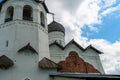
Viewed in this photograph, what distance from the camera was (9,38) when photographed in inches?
434

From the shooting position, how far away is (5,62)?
9852 mm

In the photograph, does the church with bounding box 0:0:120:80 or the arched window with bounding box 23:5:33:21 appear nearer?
the church with bounding box 0:0:120:80

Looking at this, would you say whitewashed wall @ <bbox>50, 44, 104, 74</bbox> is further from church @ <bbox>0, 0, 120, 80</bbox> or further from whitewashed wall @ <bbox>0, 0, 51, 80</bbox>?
A: whitewashed wall @ <bbox>0, 0, 51, 80</bbox>

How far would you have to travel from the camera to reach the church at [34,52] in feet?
32.8

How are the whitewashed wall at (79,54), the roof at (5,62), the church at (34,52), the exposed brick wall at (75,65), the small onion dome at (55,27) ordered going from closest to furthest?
the roof at (5,62)
the church at (34,52)
the exposed brick wall at (75,65)
the whitewashed wall at (79,54)
the small onion dome at (55,27)

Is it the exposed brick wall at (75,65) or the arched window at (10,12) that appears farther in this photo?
the exposed brick wall at (75,65)

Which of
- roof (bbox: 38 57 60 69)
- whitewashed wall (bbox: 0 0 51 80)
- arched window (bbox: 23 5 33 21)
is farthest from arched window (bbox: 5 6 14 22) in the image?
roof (bbox: 38 57 60 69)

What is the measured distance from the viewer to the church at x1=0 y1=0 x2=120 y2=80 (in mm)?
9984

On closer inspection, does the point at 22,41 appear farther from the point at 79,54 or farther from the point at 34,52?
the point at 79,54

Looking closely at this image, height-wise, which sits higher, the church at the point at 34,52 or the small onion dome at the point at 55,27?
the small onion dome at the point at 55,27

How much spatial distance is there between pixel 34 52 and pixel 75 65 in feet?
10.6

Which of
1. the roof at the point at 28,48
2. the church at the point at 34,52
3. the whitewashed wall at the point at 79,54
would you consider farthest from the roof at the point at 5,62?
the whitewashed wall at the point at 79,54

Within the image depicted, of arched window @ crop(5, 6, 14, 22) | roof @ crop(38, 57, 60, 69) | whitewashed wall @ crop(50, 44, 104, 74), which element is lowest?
roof @ crop(38, 57, 60, 69)

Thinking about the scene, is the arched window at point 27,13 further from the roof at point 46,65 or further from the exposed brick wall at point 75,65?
the exposed brick wall at point 75,65
